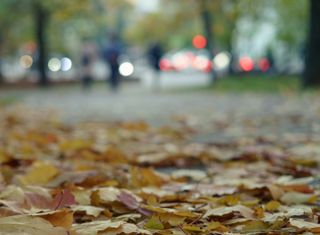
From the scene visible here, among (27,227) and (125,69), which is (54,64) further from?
(27,227)

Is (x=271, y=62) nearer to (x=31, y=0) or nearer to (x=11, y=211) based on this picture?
(x=31, y=0)

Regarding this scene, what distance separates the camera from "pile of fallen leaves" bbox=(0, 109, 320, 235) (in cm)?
273

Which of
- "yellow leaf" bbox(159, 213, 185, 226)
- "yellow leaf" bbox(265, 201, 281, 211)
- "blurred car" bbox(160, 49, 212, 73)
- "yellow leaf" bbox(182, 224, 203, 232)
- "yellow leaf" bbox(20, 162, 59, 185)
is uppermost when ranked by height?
"yellow leaf" bbox(20, 162, 59, 185)

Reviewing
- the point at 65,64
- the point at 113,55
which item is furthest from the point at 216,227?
the point at 65,64

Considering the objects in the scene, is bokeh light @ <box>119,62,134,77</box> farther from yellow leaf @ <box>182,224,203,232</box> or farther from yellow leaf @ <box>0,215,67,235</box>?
yellow leaf @ <box>0,215,67,235</box>

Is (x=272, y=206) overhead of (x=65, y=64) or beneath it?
overhead

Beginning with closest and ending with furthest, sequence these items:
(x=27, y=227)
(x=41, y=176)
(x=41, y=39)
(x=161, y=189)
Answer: (x=27, y=227), (x=161, y=189), (x=41, y=176), (x=41, y=39)

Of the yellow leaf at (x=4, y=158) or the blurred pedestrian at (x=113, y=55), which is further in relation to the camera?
the blurred pedestrian at (x=113, y=55)

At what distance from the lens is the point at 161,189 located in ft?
12.5

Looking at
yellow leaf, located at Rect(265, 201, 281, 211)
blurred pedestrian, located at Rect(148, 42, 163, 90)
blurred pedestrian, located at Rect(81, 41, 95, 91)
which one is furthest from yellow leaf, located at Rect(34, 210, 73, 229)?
blurred pedestrian, located at Rect(148, 42, 163, 90)

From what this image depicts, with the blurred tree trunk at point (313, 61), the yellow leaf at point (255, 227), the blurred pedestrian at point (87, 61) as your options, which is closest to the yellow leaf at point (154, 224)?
the yellow leaf at point (255, 227)

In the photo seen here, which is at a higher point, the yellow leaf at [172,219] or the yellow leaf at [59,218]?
the yellow leaf at [59,218]

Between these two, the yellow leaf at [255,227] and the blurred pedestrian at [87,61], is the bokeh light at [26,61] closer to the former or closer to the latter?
the blurred pedestrian at [87,61]

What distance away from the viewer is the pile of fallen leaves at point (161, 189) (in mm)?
2734
